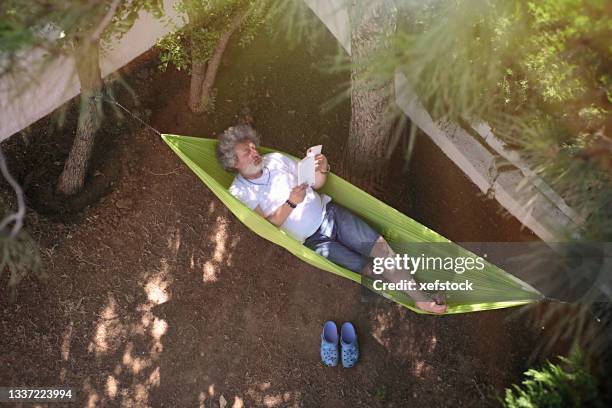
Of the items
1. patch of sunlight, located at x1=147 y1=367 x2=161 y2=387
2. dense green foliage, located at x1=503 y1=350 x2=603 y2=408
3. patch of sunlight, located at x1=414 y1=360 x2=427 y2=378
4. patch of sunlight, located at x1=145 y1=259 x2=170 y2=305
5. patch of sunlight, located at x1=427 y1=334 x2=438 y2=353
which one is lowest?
dense green foliage, located at x1=503 y1=350 x2=603 y2=408

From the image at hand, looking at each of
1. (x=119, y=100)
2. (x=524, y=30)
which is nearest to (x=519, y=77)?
(x=524, y=30)

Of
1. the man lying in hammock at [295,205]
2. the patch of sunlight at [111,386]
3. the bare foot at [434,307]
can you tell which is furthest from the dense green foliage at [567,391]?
the patch of sunlight at [111,386]

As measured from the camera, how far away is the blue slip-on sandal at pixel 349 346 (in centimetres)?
280

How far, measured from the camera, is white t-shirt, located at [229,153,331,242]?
2.68 metres

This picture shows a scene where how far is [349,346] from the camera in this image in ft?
9.18

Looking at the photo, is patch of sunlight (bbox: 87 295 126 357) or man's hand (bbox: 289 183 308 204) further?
patch of sunlight (bbox: 87 295 126 357)

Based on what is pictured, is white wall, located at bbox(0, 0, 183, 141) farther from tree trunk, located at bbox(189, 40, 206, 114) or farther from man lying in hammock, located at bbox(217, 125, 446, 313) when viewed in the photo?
man lying in hammock, located at bbox(217, 125, 446, 313)

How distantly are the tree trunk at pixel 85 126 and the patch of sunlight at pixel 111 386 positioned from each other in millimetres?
965

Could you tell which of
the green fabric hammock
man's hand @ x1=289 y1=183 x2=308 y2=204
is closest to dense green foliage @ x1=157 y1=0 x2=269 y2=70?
the green fabric hammock

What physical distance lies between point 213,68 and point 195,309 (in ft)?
4.09

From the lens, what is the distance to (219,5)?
2.66 m

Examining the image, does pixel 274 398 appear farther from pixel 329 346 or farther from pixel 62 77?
pixel 62 77

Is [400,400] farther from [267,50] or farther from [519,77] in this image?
[267,50]

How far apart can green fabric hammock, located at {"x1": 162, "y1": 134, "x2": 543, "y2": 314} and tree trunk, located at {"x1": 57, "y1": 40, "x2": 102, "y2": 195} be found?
434 mm
